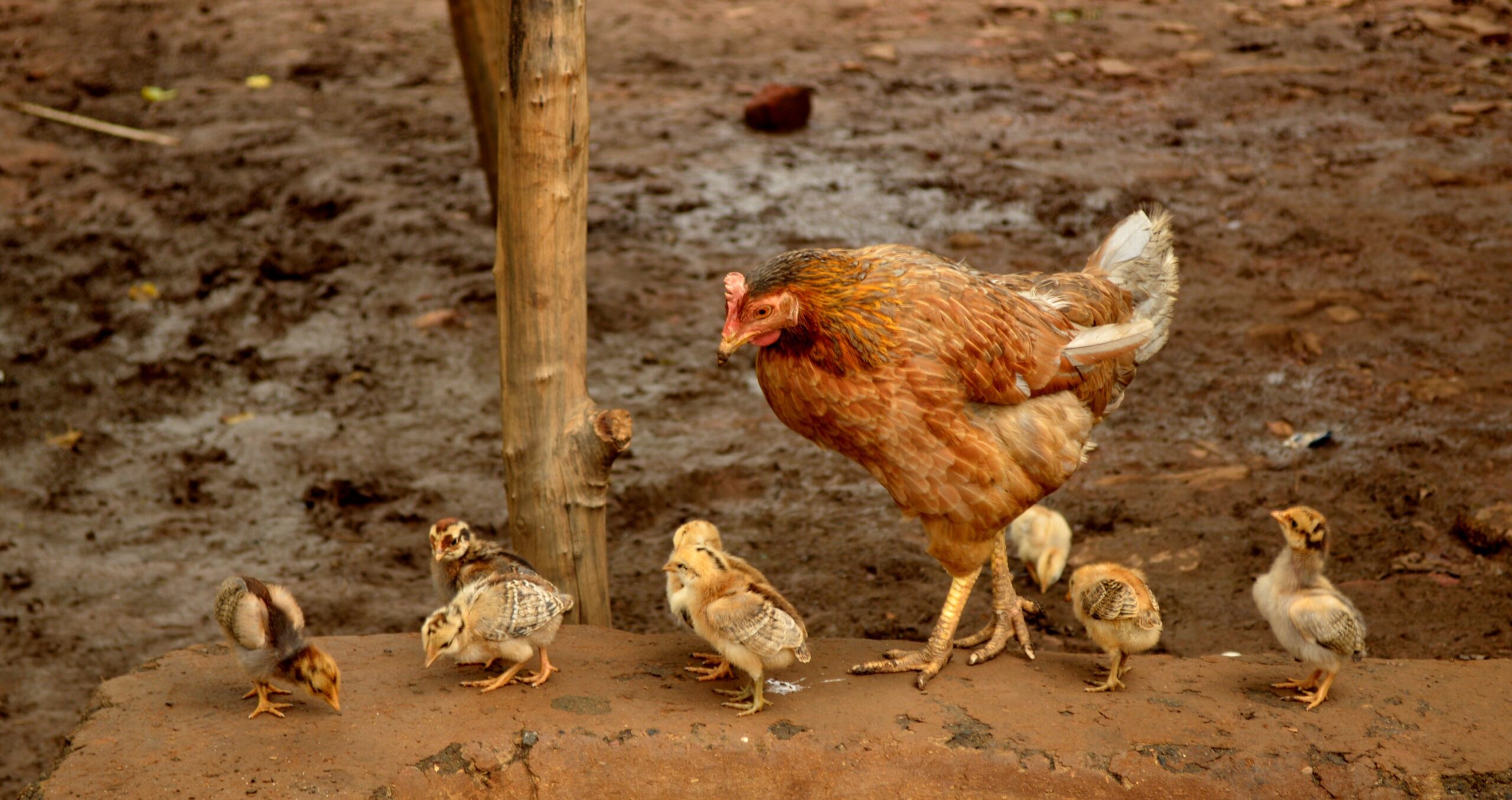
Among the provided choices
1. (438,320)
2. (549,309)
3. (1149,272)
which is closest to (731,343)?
(549,309)

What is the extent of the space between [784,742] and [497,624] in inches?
37.0

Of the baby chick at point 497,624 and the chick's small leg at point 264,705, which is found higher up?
the baby chick at point 497,624

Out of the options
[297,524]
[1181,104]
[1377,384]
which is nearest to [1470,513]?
[1377,384]

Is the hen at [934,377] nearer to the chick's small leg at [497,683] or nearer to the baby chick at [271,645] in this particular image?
the chick's small leg at [497,683]

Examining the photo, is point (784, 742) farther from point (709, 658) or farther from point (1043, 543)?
point (1043, 543)

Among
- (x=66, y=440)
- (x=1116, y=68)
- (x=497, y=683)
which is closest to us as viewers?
(x=497, y=683)

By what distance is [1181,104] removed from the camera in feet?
36.4

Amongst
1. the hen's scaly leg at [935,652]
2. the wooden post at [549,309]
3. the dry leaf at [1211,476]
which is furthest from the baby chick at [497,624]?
the dry leaf at [1211,476]

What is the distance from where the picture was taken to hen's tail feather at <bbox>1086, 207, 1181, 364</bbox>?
487 cm

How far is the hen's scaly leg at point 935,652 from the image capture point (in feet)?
13.9

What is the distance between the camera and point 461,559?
171 inches

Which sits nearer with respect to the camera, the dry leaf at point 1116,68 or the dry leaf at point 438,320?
the dry leaf at point 438,320

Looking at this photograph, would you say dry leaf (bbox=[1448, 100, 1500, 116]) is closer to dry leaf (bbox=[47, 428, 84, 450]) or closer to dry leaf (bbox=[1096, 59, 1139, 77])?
dry leaf (bbox=[1096, 59, 1139, 77])

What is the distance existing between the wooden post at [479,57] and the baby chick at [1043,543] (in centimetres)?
384
